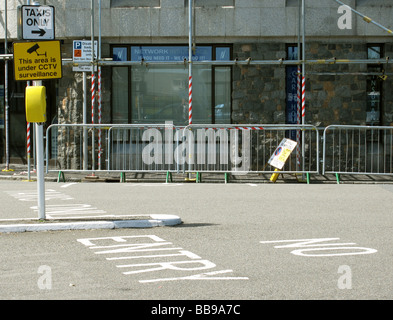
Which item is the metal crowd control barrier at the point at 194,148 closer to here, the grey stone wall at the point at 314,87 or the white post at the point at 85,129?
the white post at the point at 85,129

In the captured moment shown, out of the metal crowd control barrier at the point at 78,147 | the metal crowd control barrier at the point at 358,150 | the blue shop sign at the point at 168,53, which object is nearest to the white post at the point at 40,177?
the metal crowd control barrier at the point at 78,147

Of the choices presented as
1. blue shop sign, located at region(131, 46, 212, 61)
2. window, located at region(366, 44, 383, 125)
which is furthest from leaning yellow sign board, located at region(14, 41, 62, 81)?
window, located at region(366, 44, 383, 125)

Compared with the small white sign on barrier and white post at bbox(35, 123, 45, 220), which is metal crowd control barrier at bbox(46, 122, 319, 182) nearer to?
the small white sign on barrier

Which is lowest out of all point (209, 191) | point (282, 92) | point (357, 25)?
point (209, 191)

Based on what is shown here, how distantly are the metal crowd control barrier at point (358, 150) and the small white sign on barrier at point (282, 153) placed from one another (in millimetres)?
958

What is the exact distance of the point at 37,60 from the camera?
344 inches

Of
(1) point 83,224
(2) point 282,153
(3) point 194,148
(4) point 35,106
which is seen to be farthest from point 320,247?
(3) point 194,148

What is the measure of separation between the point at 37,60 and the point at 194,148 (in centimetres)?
714

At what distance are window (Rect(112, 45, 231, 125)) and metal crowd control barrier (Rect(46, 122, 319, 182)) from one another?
1.94m

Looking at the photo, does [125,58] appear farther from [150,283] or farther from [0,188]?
[150,283]
